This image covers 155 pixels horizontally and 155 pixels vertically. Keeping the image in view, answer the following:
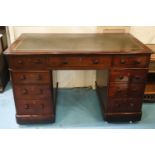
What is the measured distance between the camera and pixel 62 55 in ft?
5.14

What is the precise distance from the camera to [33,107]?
1783mm

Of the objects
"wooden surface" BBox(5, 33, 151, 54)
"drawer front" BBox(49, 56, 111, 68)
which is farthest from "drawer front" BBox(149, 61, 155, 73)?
"drawer front" BBox(49, 56, 111, 68)

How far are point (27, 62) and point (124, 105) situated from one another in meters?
0.94

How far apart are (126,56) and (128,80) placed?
223 mm

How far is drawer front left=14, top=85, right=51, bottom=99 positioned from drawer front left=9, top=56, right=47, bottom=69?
0.19 m

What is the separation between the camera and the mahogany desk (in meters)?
1.57

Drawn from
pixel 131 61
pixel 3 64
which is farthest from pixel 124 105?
pixel 3 64

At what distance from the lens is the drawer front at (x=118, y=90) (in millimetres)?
1709

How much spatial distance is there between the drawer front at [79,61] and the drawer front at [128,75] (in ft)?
0.36

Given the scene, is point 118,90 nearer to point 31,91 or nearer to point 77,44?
point 77,44

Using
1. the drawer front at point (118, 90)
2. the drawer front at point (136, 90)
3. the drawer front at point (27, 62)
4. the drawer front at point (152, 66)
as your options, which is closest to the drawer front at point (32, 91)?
the drawer front at point (27, 62)
